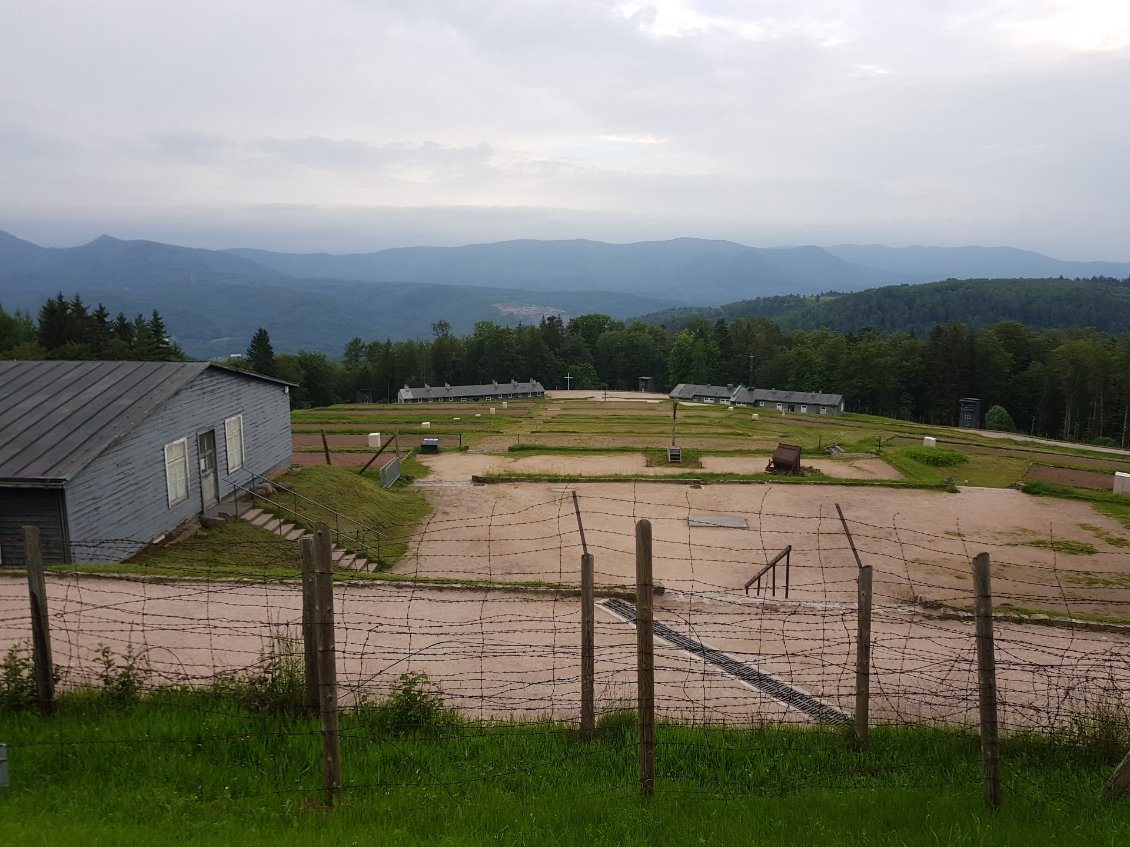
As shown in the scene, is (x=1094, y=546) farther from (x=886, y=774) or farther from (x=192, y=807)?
(x=192, y=807)

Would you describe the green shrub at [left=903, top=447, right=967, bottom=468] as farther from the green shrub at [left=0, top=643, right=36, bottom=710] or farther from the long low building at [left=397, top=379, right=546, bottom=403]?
the long low building at [left=397, top=379, right=546, bottom=403]

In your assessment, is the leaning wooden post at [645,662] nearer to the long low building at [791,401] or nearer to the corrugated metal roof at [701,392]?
the long low building at [791,401]

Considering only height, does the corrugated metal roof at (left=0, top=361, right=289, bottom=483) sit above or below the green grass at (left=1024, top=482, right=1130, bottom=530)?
above

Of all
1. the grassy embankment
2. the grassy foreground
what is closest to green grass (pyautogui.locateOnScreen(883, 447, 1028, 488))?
the grassy embankment

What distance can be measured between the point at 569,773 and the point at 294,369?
103273mm

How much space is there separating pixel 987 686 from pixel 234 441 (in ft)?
67.2

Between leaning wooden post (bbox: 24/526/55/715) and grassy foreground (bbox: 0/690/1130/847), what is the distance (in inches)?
8.4

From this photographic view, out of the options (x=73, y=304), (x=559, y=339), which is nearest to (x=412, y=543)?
(x=73, y=304)

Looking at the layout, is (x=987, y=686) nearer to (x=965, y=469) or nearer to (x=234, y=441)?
(x=234, y=441)

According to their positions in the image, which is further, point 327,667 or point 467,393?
point 467,393

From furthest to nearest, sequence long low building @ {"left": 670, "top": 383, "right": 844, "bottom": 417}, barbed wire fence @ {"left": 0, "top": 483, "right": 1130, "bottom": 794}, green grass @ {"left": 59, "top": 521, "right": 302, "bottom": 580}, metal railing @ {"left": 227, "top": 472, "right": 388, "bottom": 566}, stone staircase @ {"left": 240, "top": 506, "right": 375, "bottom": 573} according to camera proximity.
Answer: long low building @ {"left": 670, "top": 383, "right": 844, "bottom": 417} < metal railing @ {"left": 227, "top": 472, "right": 388, "bottom": 566} < stone staircase @ {"left": 240, "top": 506, "right": 375, "bottom": 573} < green grass @ {"left": 59, "top": 521, "right": 302, "bottom": 580} < barbed wire fence @ {"left": 0, "top": 483, "right": 1130, "bottom": 794}

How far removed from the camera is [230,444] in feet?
69.9

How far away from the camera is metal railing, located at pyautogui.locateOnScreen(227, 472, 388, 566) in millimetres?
19906

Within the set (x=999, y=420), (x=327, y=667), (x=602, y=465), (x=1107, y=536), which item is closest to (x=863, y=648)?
(x=327, y=667)
